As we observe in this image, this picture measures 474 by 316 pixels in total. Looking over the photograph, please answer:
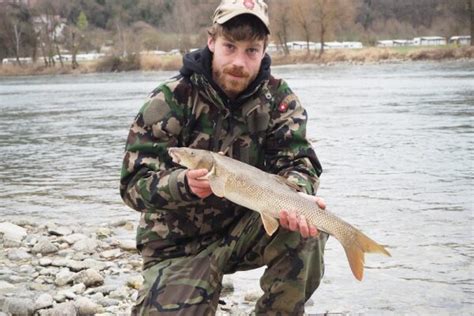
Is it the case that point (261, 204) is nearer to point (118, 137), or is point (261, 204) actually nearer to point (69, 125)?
point (118, 137)

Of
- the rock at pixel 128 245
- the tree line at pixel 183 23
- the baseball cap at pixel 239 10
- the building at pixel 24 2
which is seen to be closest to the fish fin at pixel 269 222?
the baseball cap at pixel 239 10

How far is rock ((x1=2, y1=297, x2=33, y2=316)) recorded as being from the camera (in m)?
4.31

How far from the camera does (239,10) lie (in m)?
3.39

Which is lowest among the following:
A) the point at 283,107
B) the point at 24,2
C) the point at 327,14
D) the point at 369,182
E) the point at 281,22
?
the point at 369,182

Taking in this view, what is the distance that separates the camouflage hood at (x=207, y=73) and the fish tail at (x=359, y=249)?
Answer: 932mm

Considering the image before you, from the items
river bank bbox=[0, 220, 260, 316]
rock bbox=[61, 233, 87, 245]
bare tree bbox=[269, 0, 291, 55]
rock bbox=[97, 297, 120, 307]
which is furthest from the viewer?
bare tree bbox=[269, 0, 291, 55]

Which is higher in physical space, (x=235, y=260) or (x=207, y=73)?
(x=207, y=73)

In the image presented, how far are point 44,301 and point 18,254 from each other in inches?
64.7

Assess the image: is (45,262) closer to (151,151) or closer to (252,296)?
(252,296)

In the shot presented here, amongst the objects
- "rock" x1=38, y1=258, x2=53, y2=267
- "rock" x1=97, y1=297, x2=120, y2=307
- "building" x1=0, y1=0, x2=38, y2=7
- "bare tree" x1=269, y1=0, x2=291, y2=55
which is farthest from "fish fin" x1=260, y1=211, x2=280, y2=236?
"building" x1=0, y1=0, x2=38, y2=7

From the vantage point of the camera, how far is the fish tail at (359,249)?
312 centimetres

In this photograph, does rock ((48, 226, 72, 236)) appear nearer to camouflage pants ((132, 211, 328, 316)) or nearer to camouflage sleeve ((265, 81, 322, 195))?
camouflage pants ((132, 211, 328, 316))

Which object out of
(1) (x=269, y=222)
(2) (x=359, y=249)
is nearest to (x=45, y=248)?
(1) (x=269, y=222)

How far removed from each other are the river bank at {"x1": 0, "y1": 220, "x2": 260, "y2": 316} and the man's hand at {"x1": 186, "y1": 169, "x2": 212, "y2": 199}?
4.72 ft
